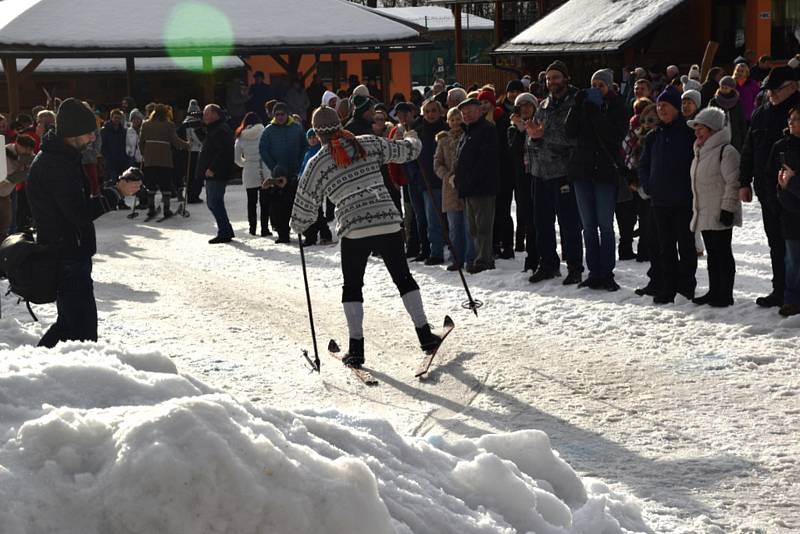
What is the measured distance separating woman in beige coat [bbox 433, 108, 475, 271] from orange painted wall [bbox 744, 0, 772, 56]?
50.6 ft

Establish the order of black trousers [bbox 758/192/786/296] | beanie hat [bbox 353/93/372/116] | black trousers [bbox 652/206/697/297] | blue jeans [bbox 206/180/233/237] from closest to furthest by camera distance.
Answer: black trousers [bbox 758/192/786/296] < black trousers [bbox 652/206/697/297] < beanie hat [bbox 353/93/372/116] < blue jeans [bbox 206/180/233/237]

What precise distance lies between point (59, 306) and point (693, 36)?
2292 cm

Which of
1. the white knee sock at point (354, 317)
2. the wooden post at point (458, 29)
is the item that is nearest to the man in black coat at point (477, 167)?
the white knee sock at point (354, 317)

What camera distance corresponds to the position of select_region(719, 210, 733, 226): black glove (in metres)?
10.0

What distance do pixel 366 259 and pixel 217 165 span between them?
8.19 metres

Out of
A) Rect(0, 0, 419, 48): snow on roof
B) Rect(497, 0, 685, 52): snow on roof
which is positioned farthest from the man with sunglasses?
Rect(0, 0, 419, 48): snow on roof

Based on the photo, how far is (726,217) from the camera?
10.0m

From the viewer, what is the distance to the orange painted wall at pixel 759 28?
26594 mm

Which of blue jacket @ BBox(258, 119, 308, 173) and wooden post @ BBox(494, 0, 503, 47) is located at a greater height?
wooden post @ BBox(494, 0, 503, 47)

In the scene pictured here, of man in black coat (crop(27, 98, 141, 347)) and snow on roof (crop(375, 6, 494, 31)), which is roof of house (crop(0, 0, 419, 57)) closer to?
man in black coat (crop(27, 98, 141, 347))

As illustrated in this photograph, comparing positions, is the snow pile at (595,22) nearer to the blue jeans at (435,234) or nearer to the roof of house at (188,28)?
the roof of house at (188,28)

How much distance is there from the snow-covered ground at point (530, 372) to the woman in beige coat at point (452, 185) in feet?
1.28

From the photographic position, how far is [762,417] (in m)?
7.18

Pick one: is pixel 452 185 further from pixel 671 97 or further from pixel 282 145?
pixel 282 145
